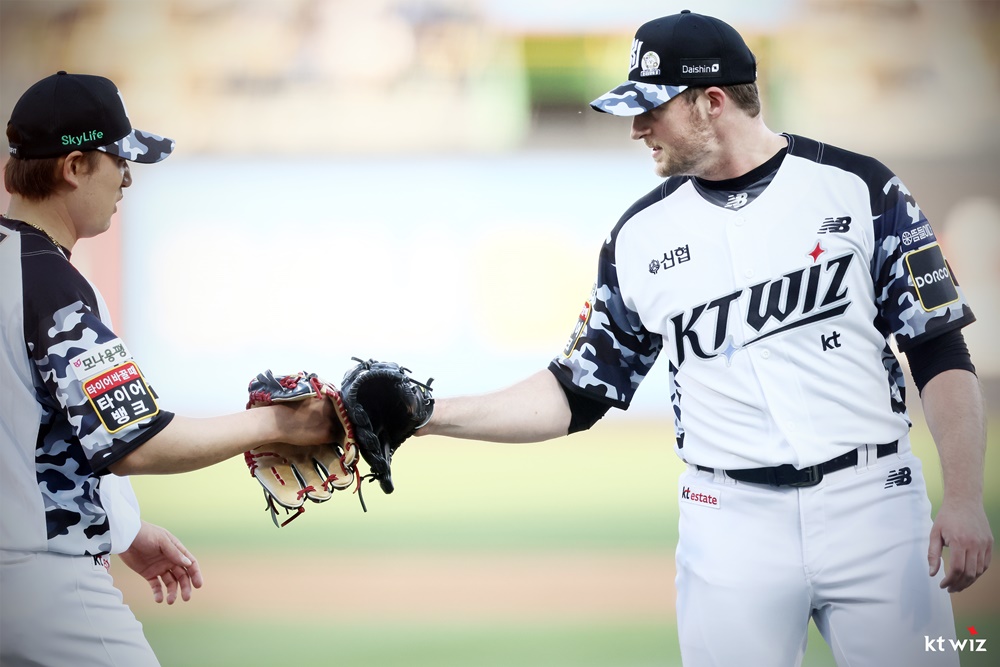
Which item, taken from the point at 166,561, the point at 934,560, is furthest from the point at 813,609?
the point at 166,561

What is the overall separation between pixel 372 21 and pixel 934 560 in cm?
307

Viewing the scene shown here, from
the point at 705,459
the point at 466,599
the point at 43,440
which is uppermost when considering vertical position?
the point at 43,440

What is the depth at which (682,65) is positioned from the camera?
7.01 feet

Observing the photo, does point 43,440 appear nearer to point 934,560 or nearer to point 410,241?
point 934,560

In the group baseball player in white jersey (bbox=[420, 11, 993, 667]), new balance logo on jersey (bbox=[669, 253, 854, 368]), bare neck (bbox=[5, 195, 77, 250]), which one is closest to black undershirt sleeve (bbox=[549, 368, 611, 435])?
baseball player in white jersey (bbox=[420, 11, 993, 667])

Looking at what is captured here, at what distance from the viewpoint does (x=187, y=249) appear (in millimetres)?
4039

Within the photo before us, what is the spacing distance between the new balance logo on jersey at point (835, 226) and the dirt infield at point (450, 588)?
2255 millimetres

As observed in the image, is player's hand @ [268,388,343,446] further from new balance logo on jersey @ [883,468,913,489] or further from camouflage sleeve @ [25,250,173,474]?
new balance logo on jersey @ [883,468,913,489]

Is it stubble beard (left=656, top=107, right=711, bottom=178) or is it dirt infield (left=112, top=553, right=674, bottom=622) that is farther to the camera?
dirt infield (left=112, top=553, right=674, bottom=622)

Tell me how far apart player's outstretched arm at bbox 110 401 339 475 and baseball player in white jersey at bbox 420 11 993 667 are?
291mm

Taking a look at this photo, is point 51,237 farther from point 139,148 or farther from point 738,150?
point 738,150

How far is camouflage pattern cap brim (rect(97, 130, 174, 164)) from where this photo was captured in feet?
6.49

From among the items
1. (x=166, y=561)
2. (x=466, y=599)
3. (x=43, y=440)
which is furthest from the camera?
(x=466, y=599)

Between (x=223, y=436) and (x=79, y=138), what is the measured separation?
687mm
